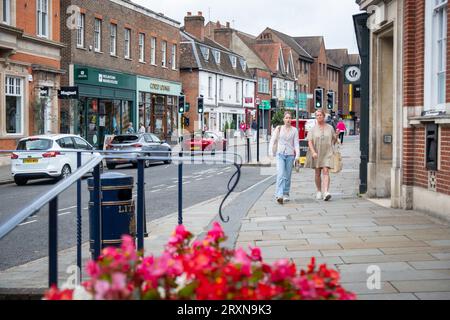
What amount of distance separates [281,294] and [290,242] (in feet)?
19.5

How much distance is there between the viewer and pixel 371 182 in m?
13.7

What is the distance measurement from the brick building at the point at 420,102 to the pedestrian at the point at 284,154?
2.28m

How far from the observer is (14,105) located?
92.9 feet

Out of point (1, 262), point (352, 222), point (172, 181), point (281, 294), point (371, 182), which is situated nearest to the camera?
point (281, 294)

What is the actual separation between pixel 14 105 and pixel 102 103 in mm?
10379

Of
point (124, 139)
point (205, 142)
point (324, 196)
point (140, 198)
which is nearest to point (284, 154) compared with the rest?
point (324, 196)

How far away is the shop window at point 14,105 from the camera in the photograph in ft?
91.1

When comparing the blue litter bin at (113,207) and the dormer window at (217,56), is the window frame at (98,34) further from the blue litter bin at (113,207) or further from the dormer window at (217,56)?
the blue litter bin at (113,207)

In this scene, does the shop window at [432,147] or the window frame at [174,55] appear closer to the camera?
the shop window at [432,147]

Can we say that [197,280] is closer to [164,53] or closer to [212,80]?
[164,53]

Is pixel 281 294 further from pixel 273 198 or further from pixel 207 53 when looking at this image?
pixel 207 53

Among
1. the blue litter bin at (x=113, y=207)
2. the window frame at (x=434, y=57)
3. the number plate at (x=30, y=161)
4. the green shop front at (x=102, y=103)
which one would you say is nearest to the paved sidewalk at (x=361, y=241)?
the blue litter bin at (x=113, y=207)
